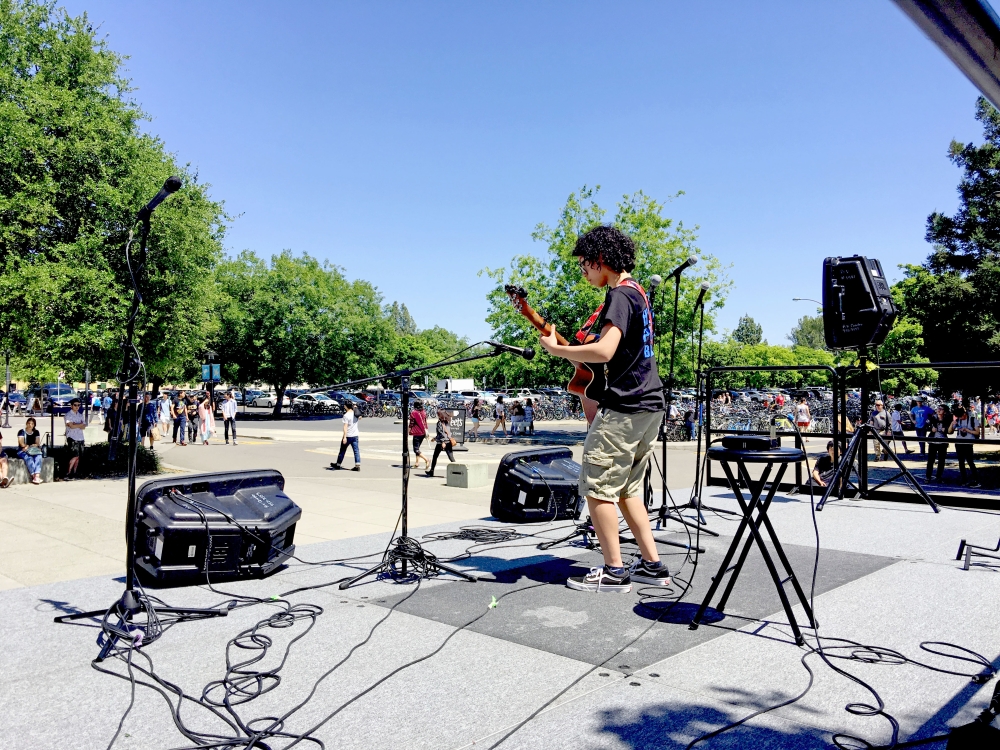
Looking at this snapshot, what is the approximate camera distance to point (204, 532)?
16.0 feet

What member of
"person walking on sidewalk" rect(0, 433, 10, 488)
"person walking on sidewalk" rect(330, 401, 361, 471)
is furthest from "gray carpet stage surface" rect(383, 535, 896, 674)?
"person walking on sidewalk" rect(0, 433, 10, 488)

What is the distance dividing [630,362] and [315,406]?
4401 centimetres

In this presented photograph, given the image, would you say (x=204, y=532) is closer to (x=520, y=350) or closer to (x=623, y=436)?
(x=520, y=350)

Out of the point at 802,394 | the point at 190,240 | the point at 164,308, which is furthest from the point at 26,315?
the point at 802,394

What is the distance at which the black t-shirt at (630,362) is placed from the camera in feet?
14.9

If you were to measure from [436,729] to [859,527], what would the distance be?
5791 mm

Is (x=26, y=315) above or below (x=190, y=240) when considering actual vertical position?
below

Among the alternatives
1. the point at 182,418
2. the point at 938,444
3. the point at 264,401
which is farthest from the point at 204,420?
the point at 264,401

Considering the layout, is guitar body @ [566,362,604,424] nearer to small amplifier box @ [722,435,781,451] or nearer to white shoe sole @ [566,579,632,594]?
small amplifier box @ [722,435,781,451]

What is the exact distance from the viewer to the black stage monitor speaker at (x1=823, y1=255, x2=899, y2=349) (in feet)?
22.6

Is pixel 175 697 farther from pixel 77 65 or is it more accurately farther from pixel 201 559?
pixel 77 65

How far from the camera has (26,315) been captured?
12.4 m

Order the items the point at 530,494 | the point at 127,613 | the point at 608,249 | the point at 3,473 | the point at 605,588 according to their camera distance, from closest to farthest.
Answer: the point at 127,613
the point at 605,588
the point at 608,249
the point at 530,494
the point at 3,473

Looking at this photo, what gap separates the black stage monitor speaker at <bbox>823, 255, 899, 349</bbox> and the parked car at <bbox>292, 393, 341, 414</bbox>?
41.3 metres
